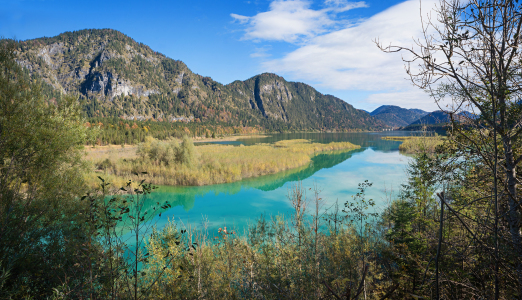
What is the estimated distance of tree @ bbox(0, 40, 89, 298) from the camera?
16.9 feet

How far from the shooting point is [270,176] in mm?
26797

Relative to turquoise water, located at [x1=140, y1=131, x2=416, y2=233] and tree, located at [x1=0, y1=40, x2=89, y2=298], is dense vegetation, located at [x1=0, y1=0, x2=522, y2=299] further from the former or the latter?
turquoise water, located at [x1=140, y1=131, x2=416, y2=233]

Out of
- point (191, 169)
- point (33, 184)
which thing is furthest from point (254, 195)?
point (33, 184)

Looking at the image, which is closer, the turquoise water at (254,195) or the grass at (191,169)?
the turquoise water at (254,195)

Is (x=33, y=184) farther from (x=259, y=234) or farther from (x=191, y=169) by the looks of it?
(x=191, y=169)

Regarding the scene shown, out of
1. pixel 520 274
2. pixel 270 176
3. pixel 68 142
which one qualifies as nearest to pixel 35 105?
pixel 68 142

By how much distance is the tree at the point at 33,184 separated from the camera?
5.16 m

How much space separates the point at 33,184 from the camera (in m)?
8.17

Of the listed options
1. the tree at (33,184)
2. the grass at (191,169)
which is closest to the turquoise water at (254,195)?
the grass at (191,169)

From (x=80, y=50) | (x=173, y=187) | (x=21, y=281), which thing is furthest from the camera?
(x=80, y=50)

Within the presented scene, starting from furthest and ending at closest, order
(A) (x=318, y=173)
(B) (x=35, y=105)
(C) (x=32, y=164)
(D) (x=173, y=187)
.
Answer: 1. (A) (x=318, y=173)
2. (D) (x=173, y=187)
3. (B) (x=35, y=105)
4. (C) (x=32, y=164)

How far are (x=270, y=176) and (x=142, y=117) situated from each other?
15504 cm

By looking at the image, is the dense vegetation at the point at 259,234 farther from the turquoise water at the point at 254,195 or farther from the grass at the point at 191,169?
the grass at the point at 191,169

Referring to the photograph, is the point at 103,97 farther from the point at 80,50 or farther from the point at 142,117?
the point at 80,50
